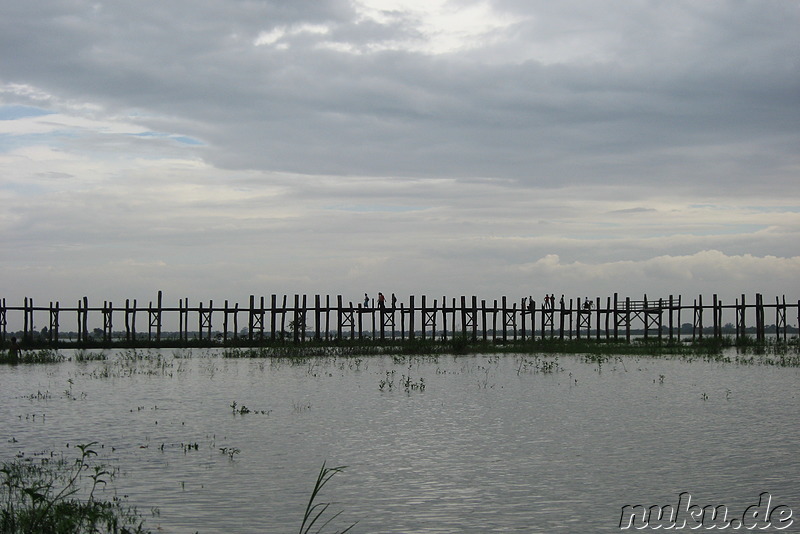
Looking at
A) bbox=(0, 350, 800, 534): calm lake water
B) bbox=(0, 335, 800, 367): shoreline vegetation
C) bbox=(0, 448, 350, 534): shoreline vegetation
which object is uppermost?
bbox=(0, 448, 350, 534): shoreline vegetation

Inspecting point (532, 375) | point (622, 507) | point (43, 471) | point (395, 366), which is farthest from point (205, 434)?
point (395, 366)

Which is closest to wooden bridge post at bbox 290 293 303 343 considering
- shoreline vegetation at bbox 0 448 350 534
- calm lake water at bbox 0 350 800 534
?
calm lake water at bbox 0 350 800 534

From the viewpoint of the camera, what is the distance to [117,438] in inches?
570

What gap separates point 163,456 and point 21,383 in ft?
46.4

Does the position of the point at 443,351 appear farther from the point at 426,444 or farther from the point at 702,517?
the point at 702,517

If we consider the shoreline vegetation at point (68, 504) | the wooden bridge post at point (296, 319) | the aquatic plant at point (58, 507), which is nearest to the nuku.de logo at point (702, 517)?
the shoreline vegetation at point (68, 504)

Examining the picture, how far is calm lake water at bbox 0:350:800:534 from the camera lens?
978 cm

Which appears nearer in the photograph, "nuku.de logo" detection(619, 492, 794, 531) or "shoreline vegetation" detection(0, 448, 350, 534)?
"shoreline vegetation" detection(0, 448, 350, 534)

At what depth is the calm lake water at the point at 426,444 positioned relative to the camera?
Answer: 978 cm

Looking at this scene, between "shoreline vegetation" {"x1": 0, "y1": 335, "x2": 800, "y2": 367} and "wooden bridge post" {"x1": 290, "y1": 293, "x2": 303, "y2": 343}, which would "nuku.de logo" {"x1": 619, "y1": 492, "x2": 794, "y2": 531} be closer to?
"shoreline vegetation" {"x1": 0, "y1": 335, "x2": 800, "y2": 367}

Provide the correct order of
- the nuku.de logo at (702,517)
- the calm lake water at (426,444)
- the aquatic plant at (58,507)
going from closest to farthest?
the aquatic plant at (58,507) < the nuku.de logo at (702,517) < the calm lake water at (426,444)

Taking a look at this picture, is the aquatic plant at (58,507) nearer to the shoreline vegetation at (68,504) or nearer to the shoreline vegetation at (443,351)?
the shoreline vegetation at (68,504)

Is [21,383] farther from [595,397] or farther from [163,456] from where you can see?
[595,397]

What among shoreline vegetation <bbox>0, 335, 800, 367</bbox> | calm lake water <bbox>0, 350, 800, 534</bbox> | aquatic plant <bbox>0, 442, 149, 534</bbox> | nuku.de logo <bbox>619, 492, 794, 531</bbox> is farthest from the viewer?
shoreline vegetation <bbox>0, 335, 800, 367</bbox>
